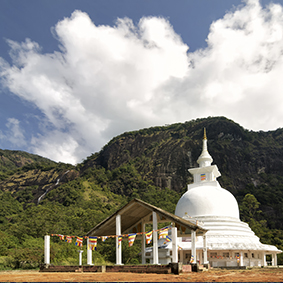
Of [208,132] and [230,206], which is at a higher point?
[208,132]

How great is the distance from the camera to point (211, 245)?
2839 cm

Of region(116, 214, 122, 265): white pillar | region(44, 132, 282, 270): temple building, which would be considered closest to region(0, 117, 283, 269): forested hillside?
region(44, 132, 282, 270): temple building

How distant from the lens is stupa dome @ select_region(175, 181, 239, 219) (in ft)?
111

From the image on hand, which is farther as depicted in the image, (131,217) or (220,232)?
(220,232)

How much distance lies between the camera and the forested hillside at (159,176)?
83438 mm

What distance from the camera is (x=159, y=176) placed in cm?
11144

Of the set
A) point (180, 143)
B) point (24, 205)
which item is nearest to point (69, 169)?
point (24, 205)

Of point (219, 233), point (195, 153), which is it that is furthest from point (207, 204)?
point (195, 153)

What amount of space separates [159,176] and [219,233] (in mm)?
80714

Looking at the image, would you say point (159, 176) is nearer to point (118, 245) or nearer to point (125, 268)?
point (118, 245)

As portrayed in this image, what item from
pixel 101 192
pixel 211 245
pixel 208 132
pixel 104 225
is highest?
pixel 208 132

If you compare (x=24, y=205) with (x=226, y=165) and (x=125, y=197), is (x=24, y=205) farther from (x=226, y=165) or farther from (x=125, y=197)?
(x=226, y=165)

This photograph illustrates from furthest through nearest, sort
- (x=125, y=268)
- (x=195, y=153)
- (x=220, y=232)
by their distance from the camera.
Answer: (x=195, y=153), (x=220, y=232), (x=125, y=268)

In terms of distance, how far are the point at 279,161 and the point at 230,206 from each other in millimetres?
85488
